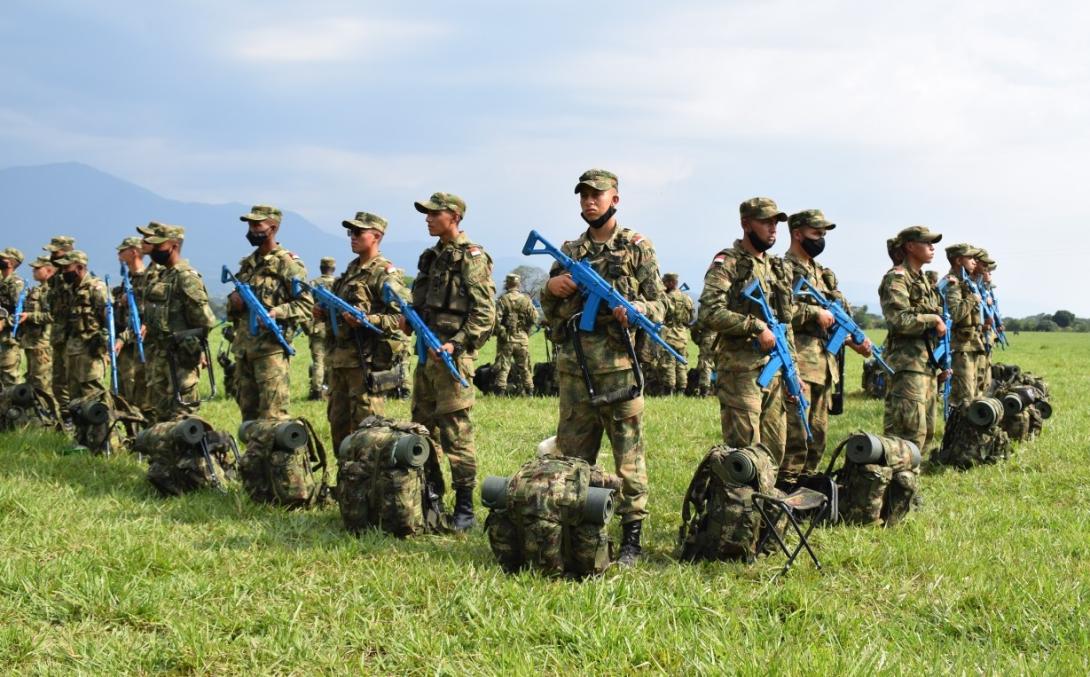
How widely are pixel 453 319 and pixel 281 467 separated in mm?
1714

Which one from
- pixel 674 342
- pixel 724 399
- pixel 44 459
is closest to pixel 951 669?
pixel 724 399

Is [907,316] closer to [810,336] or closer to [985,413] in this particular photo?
[985,413]

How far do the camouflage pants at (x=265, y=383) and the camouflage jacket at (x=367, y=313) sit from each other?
0.78m

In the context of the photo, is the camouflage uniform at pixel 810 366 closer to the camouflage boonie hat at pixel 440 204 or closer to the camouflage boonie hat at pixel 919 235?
the camouflage boonie hat at pixel 919 235

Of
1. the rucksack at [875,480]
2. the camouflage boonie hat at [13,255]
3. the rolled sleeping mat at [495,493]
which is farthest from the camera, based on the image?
the camouflage boonie hat at [13,255]

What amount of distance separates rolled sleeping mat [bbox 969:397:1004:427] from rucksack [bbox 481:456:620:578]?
5.17 m

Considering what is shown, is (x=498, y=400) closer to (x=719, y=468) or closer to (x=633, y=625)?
(x=719, y=468)

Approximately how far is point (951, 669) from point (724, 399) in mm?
2938

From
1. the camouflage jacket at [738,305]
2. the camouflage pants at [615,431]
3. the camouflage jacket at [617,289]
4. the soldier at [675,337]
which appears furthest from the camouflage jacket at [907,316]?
the soldier at [675,337]

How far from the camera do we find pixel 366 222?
742 cm

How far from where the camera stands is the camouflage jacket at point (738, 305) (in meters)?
6.29

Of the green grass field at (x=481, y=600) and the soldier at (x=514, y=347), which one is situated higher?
the soldier at (x=514, y=347)

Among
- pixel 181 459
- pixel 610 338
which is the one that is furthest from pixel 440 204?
pixel 181 459

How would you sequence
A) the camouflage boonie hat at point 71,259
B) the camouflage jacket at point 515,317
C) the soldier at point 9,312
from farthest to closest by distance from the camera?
1. the camouflage jacket at point 515,317
2. the soldier at point 9,312
3. the camouflage boonie hat at point 71,259
